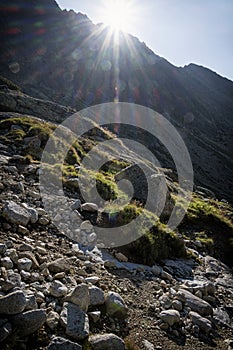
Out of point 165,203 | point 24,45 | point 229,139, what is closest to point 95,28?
point 24,45

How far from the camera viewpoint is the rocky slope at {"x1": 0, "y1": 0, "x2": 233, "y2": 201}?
234 ft

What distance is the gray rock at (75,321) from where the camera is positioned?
13.0 ft

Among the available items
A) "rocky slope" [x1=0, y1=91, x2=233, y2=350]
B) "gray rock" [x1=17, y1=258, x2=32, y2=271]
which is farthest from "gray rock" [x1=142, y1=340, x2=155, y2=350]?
"gray rock" [x1=17, y1=258, x2=32, y2=271]

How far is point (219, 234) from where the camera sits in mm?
14172

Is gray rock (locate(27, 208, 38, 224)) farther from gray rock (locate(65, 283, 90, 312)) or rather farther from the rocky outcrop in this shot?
the rocky outcrop

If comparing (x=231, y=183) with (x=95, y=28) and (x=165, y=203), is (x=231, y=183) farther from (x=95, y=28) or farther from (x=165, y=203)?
(x=95, y=28)

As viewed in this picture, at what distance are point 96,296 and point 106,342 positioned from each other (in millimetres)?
1031

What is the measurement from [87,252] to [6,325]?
11.7ft

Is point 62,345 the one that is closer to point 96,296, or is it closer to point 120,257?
point 96,296

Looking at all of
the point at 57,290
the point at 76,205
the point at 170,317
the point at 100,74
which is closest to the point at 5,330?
the point at 57,290

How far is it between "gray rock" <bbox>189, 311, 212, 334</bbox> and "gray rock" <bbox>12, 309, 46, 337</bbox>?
3.49 meters

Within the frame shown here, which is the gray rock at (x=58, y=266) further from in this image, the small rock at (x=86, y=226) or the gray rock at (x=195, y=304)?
the gray rock at (x=195, y=304)

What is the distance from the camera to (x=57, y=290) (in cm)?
466

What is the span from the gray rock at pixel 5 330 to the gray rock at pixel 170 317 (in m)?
3.19
